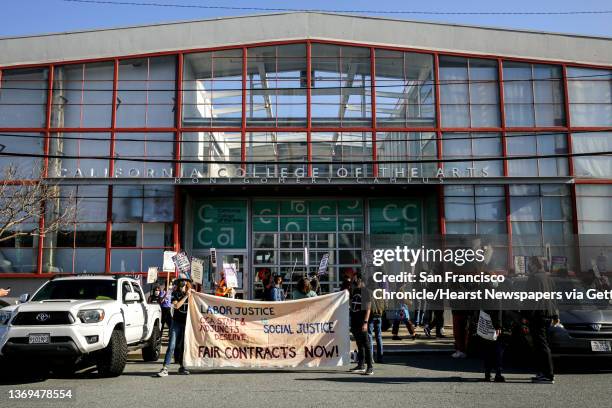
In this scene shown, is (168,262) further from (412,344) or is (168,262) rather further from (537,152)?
(537,152)

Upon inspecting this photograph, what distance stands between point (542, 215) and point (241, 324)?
17.1 meters

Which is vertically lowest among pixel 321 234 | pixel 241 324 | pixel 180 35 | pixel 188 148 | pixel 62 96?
pixel 241 324

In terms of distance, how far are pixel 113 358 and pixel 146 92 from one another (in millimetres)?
16938

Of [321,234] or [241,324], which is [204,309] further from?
[321,234]

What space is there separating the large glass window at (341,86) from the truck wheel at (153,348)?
45.2 feet

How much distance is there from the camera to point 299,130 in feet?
81.9

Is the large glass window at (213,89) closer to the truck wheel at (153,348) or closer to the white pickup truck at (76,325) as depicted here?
the truck wheel at (153,348)

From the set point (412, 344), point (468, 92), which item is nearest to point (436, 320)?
point (412, 344)

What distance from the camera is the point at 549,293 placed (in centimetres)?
1014

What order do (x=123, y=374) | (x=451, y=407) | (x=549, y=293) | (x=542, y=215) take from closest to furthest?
(x=451, y=407)
(x=549, y=293)
(x=123, y=374)
(x=542, y=215)

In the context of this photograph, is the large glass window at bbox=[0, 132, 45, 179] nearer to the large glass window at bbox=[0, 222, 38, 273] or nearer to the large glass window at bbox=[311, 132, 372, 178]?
the large glass window at bbox=[0, 222, 38, 273]

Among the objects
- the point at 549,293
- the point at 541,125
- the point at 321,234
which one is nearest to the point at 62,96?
the point at 321,234

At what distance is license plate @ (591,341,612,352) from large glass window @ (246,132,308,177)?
1557 centimetres

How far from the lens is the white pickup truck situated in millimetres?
9703
